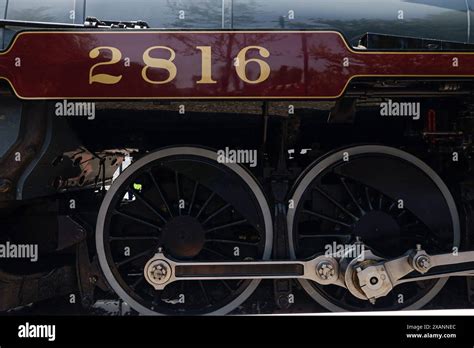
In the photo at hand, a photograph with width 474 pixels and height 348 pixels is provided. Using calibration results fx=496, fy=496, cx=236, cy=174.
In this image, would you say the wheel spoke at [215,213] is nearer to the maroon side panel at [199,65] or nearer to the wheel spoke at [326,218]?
the wheel spoke at [326,218]

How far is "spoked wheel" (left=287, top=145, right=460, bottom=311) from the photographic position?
8.45 feet

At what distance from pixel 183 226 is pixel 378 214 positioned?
1.02 meters

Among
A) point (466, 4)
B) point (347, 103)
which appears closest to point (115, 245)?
point (347, 103)

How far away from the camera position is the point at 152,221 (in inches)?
106

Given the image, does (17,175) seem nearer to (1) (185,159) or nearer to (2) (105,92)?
(2) (105,92)

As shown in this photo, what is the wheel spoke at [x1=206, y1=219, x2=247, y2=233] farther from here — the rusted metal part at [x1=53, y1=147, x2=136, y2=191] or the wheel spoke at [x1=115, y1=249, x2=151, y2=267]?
the rusted metal part at [x1=53, y1=147, x2=136, y2=191]

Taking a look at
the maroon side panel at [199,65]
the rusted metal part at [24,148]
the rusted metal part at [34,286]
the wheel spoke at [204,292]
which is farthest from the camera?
the wheel spoke at [204,292]

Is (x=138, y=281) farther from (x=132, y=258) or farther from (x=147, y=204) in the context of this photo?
(x=147, y=204)

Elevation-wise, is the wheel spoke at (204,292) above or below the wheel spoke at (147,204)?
below

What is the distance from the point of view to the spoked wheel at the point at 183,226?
255 cm

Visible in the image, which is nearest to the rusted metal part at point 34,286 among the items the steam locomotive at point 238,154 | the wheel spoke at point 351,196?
the steam locomotive at point 238,154

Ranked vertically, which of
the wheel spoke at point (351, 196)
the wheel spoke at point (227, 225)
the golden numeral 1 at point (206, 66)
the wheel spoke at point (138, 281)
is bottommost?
the wheel spoke at point (138, 281)

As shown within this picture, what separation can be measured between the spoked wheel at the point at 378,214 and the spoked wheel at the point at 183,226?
27 centimetres

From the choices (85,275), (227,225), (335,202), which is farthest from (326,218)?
(85,275)
